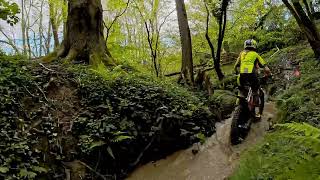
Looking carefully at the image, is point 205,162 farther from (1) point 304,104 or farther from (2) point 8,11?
(2) point 8,11

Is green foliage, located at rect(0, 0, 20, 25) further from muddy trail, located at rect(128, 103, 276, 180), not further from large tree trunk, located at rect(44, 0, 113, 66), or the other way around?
large tree trunk, located at rect(44, 0, 113, 66)

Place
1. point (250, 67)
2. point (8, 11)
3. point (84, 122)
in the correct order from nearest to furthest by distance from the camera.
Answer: point (8, 11), point (84, 122), point (250, 67)

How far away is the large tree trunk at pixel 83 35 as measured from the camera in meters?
8.74

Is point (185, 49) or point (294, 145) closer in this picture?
point (294, 145)

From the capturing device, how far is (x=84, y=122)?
19.8ft

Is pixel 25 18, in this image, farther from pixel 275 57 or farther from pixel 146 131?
pixel 146 131

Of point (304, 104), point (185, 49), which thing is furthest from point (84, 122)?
point (185, 49)

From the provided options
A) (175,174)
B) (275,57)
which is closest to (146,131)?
(175,174)

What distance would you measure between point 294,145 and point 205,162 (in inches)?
88.0

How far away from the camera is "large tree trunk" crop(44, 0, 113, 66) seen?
8.74 metres

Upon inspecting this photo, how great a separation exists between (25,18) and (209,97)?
22.2 meters

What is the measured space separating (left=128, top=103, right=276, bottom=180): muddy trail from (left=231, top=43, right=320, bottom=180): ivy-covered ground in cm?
57

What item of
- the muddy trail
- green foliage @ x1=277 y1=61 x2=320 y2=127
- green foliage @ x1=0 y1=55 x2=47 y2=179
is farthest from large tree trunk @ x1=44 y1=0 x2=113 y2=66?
green foliage @ x1=277 y1=61 x2=320 y2=127

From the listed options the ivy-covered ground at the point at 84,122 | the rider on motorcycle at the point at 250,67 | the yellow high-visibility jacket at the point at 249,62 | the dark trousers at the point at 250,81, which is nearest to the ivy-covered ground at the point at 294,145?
the dark trousers at the point at 250,81
